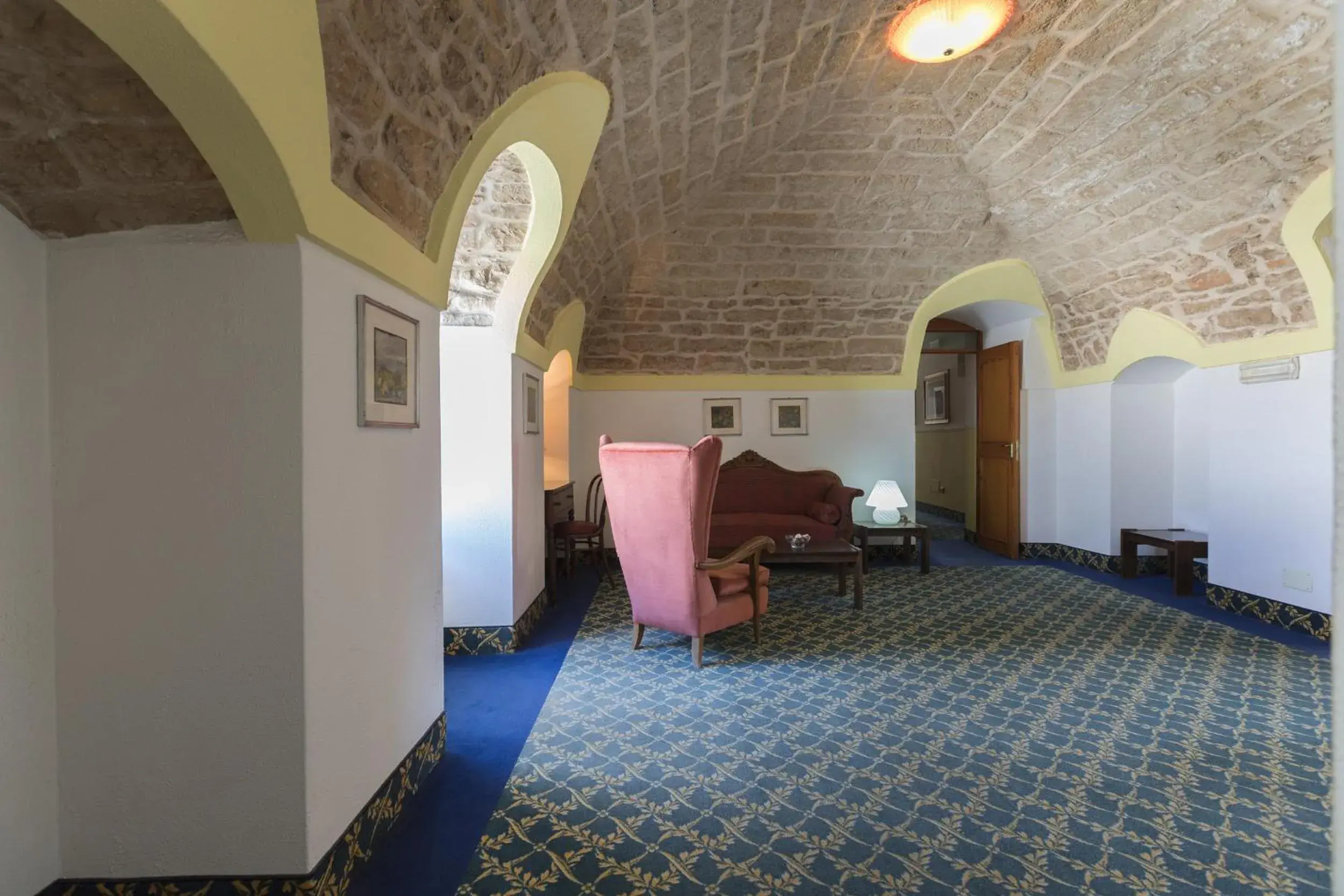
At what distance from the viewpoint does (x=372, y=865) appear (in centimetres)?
196

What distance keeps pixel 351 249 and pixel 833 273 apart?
5034 millimetres

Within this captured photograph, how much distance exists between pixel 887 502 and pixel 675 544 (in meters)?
3.48

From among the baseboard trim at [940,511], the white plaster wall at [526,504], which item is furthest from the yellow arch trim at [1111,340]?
the baseboard trim at [940,511]

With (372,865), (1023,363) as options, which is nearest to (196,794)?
(372,865)

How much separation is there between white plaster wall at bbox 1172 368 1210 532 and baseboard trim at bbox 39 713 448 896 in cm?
707

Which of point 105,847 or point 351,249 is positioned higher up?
point 351,249

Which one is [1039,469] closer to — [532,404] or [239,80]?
[532,404]

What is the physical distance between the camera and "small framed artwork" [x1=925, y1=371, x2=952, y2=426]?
30.0 ft

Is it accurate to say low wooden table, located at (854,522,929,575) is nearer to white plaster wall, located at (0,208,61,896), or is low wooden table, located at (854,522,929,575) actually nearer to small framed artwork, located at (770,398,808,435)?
small framed artwork, located at (770,398,808,435)

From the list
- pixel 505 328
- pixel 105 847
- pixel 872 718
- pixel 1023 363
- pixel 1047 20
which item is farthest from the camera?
pixel 1023 363

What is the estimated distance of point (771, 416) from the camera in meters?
6.97

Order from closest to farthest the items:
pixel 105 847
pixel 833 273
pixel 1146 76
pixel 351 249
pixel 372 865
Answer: pixel 105 847 < pixel 351 249 < pixel 372 865 < pixel 1146 76 < pixel 833 273

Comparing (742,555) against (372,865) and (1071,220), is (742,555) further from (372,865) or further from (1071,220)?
(1071,220)

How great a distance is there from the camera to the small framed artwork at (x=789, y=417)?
6.96 m
